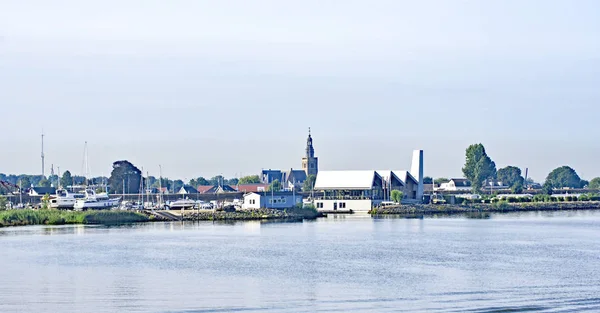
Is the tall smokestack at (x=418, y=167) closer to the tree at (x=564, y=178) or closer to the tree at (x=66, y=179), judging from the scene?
the tree at (x=66, y=179)

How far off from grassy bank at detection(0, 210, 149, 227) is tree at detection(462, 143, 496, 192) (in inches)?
2299

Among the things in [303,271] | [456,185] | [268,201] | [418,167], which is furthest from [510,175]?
[303,271]

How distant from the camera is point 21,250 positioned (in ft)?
141

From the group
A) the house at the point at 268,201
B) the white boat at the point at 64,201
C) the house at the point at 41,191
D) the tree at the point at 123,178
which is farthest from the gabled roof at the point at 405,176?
the house at the point at 41,191

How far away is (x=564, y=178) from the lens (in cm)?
16312

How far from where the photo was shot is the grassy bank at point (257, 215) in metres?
75.1

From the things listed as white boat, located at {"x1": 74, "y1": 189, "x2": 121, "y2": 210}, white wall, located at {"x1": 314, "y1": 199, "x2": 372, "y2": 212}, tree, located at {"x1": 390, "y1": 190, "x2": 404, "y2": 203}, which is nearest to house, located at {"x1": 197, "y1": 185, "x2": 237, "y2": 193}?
white wall, located at {"x1": 314, "y1": 199, "x2": 372, "y2": 212}

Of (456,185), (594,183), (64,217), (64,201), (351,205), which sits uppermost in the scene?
(594,183)

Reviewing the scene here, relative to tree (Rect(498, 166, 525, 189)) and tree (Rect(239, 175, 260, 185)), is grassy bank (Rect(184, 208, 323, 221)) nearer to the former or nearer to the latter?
tree (Rect(239, 175, 260, 185))

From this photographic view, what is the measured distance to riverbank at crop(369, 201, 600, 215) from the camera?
84.4 meters

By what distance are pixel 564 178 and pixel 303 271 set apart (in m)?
137

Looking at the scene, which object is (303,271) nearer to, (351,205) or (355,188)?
(355,188)

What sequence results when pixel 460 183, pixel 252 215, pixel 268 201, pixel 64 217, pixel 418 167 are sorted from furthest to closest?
pixel 460 183, pixel 418 167, pixel 268 201, pixel 252 215, pixel 64 217

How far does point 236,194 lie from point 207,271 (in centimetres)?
8159
